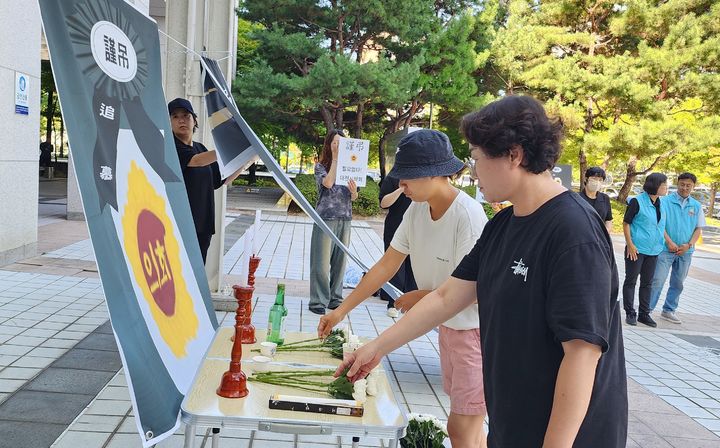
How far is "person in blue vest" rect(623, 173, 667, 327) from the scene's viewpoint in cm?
719

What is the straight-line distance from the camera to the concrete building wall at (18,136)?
24.1 ft

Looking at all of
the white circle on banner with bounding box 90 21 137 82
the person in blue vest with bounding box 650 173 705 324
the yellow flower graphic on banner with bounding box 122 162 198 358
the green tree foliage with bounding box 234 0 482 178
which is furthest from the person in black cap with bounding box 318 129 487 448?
the green tree foliage with bounding box 234 0 482 178

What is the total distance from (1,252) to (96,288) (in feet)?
5.35

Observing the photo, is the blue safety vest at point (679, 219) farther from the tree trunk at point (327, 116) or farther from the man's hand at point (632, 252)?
the tree trunk at point (327, 116)

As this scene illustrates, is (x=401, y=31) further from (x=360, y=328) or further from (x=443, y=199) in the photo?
(x=443, y=199)

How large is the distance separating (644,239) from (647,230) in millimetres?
128

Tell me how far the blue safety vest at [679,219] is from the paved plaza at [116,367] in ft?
3.67

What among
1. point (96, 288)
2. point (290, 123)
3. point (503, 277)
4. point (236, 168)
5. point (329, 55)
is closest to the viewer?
point (503, 277)

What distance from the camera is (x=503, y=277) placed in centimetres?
161

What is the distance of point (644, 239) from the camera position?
23.7 feet

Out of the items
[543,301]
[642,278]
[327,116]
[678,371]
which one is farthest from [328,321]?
[327,116]

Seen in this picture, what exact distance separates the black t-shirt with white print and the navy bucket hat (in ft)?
2.67

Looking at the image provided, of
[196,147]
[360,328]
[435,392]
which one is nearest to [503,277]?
[435,392]

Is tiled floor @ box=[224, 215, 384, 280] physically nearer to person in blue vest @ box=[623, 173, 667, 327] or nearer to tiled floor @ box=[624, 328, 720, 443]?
person in blue vest @ box=[623, 173, 667, 327]
